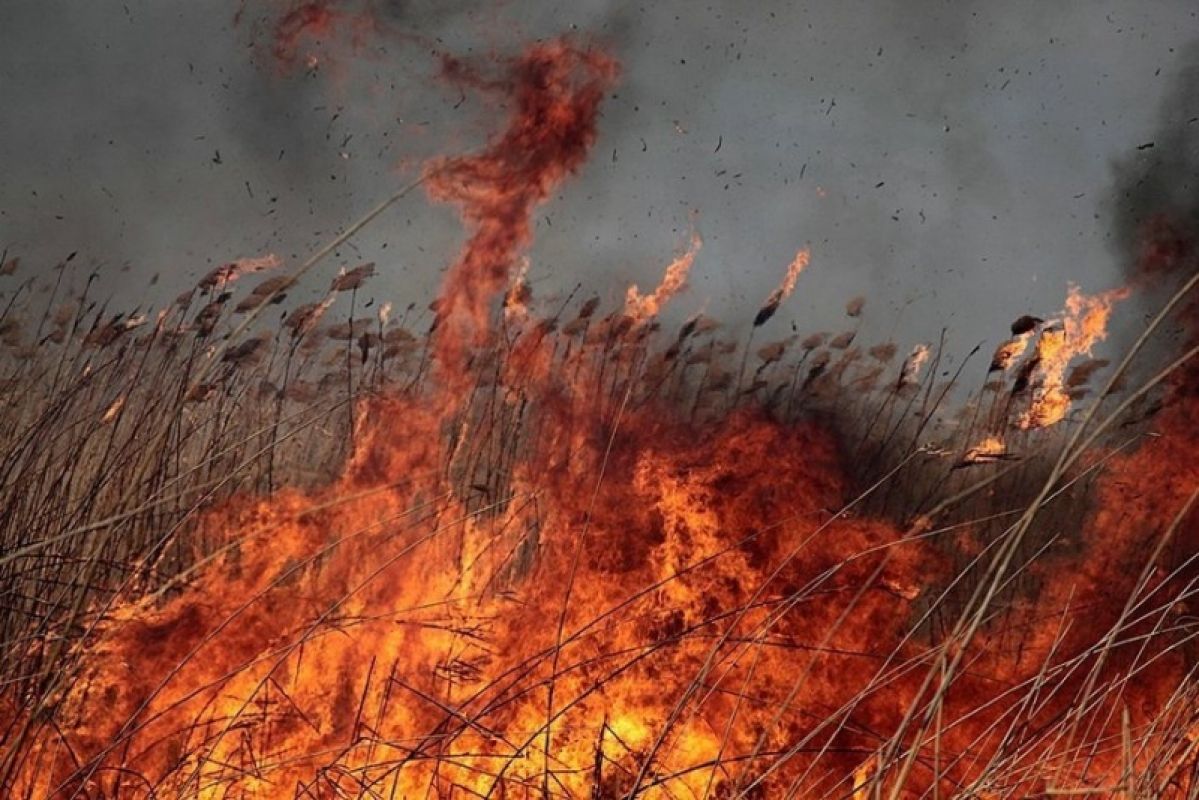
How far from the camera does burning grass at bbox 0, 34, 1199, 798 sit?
10.4 ft

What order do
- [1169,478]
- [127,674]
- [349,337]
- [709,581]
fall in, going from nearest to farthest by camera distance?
[127,674], [709,581], [349,337], [1169,478]

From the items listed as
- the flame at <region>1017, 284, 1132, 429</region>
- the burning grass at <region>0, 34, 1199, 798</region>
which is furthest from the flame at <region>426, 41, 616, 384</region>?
the flame at <region>1017, 284, 1132, 429</region>

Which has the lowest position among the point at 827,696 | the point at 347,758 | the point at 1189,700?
the point at 1189,700

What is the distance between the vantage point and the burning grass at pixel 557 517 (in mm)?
3162

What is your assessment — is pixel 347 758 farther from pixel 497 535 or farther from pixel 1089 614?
pixel 1089 614

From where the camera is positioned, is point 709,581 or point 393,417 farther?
point 393,417

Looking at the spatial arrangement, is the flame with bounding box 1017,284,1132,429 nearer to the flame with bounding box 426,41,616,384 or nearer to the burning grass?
the burning grass

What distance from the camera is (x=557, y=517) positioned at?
13.7 feet

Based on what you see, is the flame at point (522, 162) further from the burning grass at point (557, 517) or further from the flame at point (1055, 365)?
the flame at point (1055, 365)

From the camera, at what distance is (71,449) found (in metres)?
2.90

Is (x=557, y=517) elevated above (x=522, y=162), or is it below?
below

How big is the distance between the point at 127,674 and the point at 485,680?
1.09m

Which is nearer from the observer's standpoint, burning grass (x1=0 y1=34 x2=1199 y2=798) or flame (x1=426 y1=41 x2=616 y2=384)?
burning grass (x1=0 y1=34 x2=1199 y2=798)

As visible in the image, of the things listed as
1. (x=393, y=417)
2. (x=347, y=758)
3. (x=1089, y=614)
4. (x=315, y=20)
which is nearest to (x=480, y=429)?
(x=393, y=417)
